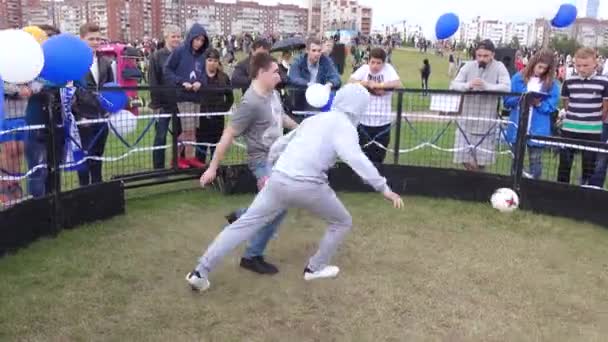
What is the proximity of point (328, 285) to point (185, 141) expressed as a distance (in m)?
3.19

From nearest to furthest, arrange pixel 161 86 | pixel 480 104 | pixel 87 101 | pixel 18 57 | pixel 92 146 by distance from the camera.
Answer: pixel 18 57, pixel 87 101, pixel 92 146, pixel 161 86, pixel 480 104

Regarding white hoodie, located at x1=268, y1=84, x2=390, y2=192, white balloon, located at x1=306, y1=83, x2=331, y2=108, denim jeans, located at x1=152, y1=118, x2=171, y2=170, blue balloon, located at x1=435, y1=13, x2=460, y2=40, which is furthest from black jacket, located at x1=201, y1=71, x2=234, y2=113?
blue balloon, located at x1=435, y1=13, x2=460, y2=40

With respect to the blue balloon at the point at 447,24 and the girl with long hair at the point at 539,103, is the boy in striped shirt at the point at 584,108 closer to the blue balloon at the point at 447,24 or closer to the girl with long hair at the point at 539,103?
the girl with long hair at the point at 539,103

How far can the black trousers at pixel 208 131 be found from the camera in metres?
6.98

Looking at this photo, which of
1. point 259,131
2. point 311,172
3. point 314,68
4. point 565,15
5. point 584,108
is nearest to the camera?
point 311,172

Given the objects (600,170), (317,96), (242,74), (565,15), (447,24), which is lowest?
(600,170)

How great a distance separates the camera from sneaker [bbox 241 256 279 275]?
4.66 metres

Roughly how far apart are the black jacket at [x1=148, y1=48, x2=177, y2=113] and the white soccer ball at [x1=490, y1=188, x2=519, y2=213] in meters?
3.61

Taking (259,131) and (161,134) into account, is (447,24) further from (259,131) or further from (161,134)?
(259,131)

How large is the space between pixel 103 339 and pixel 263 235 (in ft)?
4.90

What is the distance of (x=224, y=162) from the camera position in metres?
7.75

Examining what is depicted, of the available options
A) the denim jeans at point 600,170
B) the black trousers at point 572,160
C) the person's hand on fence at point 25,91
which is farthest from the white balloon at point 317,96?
the denim jeans at point 600,170

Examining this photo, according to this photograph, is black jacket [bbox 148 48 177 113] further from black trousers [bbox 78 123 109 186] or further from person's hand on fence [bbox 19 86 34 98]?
person's hand on fence [bbox 19 86 34 98]

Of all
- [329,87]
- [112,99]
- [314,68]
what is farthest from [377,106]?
[112,99]
